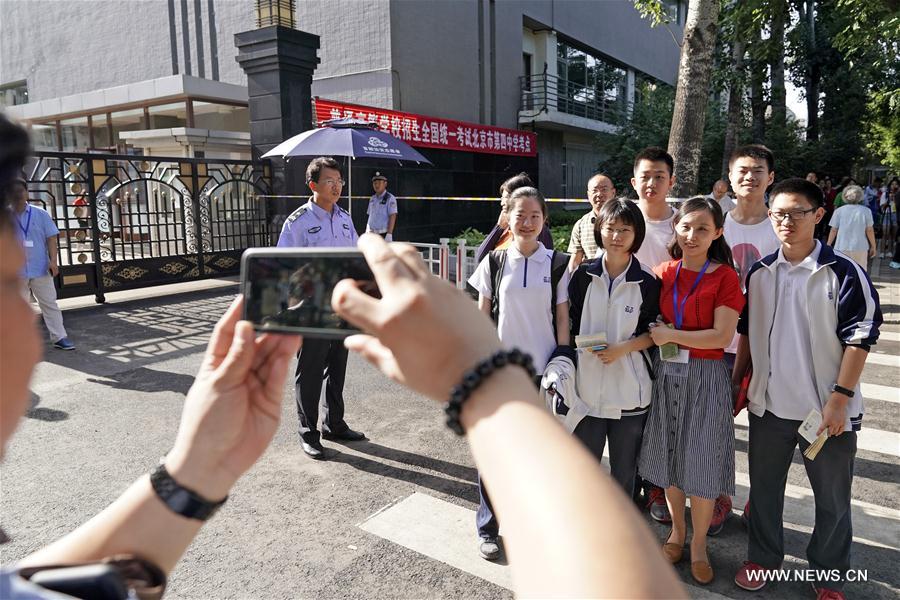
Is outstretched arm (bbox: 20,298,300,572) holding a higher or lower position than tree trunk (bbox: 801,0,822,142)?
lower

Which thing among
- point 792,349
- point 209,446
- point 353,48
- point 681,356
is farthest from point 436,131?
point 209,446

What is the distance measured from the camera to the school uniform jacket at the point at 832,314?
283 centimetres

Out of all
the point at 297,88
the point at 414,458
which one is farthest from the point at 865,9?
the point at 414,458

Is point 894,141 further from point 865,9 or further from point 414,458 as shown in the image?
point 414,458

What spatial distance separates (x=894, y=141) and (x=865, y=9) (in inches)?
451

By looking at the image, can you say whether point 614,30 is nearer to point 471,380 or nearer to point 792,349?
point 792,349

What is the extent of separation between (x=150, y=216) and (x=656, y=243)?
32.0ft

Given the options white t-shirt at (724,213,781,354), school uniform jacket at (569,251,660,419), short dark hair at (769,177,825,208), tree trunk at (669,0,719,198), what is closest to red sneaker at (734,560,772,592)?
school uniform jacket at (569,251,660,419)

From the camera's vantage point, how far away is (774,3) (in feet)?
35.4

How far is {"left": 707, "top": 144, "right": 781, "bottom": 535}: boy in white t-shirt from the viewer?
156 inches

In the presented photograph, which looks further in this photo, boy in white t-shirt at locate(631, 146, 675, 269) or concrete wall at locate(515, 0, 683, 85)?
concrete wall at locate(515, 0, 683, 85)

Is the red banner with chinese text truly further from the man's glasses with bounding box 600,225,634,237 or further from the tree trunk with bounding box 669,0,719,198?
the man's glasses with bounding box 600,225,634,237

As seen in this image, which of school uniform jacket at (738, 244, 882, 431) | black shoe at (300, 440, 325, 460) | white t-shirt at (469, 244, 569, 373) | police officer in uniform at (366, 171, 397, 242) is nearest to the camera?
school uniform jacket at (738, 244, 882, 431)

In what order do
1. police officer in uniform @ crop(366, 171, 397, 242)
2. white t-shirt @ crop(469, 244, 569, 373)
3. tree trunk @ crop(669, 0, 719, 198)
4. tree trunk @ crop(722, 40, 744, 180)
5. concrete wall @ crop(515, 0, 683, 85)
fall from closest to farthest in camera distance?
white t-shirt @ crop(469, 244, 569, 373) < tree trunk @ crop(669, 0, 719, 198) < police officer in uniform @ crop(366, 171, 397, 242) < tree trunk @ crop(722, 40, 744, 180) < concrete wall @ crop(515, 0, 683, 85)
